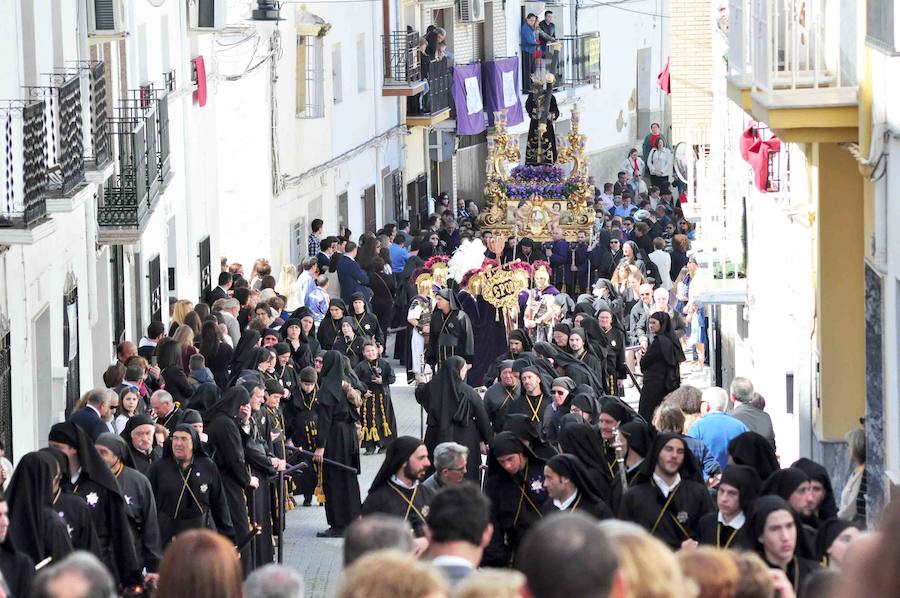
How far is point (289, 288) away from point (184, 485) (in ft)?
35.9

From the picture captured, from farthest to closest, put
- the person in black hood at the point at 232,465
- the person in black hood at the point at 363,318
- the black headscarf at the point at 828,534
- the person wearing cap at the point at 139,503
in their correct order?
the person in black hood at the point at 363,318, the person in black hood at the point at 232,465, the person wearing cap at the point at 139,503, the black headscarf at the point at 828,534

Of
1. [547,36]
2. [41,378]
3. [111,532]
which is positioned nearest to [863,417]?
[111,532]

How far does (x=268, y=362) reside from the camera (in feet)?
54.0

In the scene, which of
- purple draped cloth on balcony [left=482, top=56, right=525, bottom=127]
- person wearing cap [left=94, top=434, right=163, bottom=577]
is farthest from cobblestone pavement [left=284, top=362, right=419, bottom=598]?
purple draped cloth on balcony [left=482, top=56, right=525, bottom=127]

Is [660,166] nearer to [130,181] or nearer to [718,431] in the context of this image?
[130,181]

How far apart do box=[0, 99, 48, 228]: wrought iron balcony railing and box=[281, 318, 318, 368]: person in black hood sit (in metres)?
5.00

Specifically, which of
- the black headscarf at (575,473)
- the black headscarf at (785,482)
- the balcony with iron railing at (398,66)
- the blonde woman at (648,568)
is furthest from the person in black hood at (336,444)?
the balcony with iron railing at (398,66)

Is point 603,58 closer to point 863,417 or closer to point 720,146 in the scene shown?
point 720,146

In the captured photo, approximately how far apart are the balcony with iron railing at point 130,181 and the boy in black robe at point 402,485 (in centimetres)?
820

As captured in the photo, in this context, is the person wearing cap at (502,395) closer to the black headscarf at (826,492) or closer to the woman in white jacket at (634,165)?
the black headscarf at (826,492)

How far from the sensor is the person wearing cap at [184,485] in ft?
40.7

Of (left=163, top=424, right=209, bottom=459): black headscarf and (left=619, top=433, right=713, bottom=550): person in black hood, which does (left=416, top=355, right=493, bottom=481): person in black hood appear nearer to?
(left=163, top=424, right=209, bottom=459): black headscarf

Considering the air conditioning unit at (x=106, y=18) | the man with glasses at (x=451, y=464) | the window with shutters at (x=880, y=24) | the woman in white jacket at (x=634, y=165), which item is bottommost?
the woman in white jacket at (x=634, y=165)

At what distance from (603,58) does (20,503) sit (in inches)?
1660
